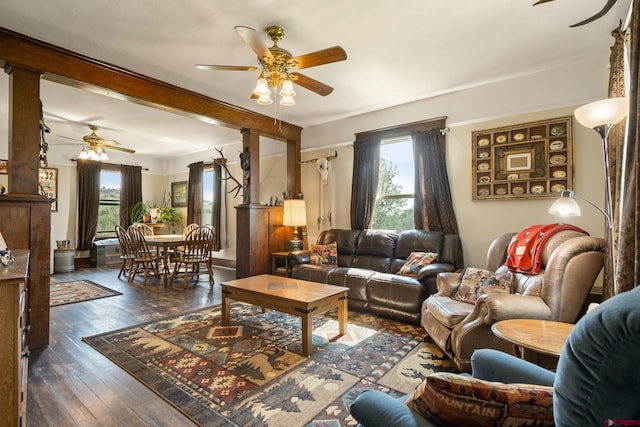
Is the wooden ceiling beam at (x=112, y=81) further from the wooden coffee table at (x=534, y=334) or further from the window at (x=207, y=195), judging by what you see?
the wooden coffee table at (x=534, y=334)

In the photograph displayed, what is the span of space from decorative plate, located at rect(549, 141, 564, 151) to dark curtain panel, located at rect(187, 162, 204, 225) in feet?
22.0

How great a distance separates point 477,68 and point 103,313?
513 cm

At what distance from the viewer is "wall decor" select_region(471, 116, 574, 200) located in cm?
348

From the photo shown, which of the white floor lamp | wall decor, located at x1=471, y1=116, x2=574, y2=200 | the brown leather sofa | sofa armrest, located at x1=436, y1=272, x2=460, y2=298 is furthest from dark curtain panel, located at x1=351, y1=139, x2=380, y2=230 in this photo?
the white floor lamp

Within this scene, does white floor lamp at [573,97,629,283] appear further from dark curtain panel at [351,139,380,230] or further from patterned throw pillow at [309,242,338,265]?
patterned throw pillow at [309,242,338,265]

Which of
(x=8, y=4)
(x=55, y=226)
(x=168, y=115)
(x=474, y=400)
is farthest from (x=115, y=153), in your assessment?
(x=474, y=400)

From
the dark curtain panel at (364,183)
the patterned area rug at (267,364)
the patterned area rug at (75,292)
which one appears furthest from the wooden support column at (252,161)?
the patterned area rug at (75,292)

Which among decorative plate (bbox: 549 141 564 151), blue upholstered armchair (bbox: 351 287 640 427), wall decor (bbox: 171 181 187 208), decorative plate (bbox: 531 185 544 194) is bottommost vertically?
blue upholstered armchair (bbox: 351 287 640 427)

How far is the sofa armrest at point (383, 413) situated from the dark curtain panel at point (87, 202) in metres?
8.05

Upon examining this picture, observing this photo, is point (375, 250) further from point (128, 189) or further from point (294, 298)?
point (128, 189)

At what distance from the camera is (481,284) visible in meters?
2.91

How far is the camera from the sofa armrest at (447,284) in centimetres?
308

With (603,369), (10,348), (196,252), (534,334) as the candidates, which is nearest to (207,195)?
(196,252)

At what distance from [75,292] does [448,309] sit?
5180 mm
